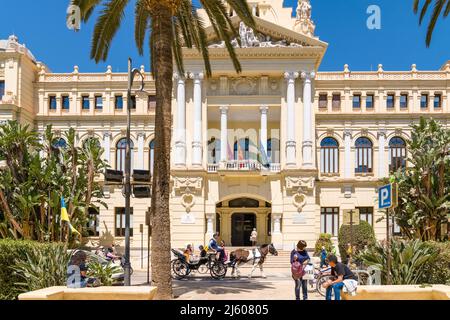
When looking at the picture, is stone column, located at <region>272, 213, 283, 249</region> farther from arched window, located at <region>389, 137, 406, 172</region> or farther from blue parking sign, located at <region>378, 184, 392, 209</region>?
blue parking sign, located at <region>378, 184, 392, 209</region>

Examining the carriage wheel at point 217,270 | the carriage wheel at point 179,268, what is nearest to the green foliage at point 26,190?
the carriage wheel at point 179,268

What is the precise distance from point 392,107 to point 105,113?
2367cm

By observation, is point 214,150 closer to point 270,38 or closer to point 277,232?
point 277,232

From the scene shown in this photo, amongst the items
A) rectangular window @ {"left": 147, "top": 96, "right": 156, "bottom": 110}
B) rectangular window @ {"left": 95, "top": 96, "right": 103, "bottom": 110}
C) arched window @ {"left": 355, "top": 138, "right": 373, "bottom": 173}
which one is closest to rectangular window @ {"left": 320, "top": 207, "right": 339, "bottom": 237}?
arched window @ {"left": 355, "top": 138, "right": 373, "bottom": 173}

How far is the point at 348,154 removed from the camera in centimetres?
4500

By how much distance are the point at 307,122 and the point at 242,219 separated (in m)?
9.33

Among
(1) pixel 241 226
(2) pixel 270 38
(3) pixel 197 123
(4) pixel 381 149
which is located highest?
(2) pixel 270 38

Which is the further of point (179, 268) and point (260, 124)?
point (260, 124)

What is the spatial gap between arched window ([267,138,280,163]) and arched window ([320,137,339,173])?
→ 3984 millimetres

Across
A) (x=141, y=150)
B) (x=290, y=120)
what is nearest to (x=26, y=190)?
(x=141, y=150)

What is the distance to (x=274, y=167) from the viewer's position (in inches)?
1612
